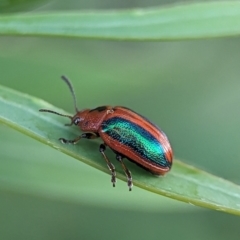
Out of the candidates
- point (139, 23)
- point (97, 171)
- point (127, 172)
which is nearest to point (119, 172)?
point (127, 172)

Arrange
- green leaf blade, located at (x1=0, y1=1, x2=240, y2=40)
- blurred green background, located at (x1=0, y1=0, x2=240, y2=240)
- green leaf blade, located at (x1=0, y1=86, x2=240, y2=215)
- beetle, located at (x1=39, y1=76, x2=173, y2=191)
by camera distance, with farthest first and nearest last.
→ blurred green background, located at (x1=0, y1=0, x2=240, y2=240) → beetle, located at (x1=39, y1=76, x2=173, y2=191) → green leaf blade, located at (x1=0, y1=1, x2=240, y2=40) → green leaf blade, located at (x1=0, y1=86, x2=240, y2=215)

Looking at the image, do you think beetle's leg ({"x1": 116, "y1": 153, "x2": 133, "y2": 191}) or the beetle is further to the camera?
the beetle

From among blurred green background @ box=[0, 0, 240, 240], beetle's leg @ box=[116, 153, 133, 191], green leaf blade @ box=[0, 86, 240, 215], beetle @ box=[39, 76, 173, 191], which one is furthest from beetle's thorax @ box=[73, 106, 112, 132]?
blurred green background @ box=[0, 0, 240, 240]

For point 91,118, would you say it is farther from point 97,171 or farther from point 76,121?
point 97,171

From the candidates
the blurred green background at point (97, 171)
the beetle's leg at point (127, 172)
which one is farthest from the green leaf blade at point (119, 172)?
the blurred green background at point (97, 171)

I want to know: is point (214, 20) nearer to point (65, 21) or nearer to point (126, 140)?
point (65, 21)

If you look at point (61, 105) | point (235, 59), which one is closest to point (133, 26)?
point (61, 105)

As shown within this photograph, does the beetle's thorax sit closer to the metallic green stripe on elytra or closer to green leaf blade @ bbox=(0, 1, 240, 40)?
the metallic green stripe on elytra

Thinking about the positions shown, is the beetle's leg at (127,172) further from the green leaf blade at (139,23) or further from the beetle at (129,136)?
the green leaf blade at (139,23)
